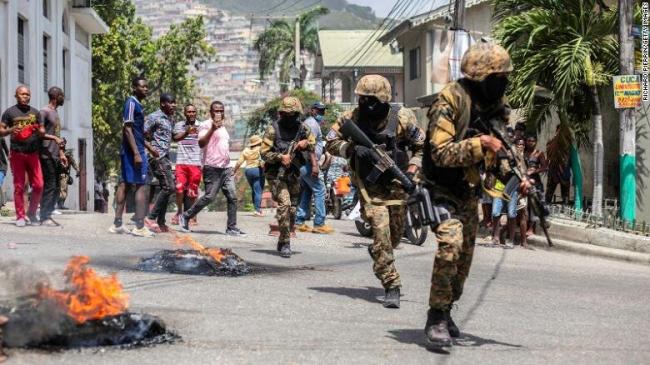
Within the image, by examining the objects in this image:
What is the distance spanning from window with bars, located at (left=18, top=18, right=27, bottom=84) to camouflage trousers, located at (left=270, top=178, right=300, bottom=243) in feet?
49.0

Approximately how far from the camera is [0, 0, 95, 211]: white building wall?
832 inches

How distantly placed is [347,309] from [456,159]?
1960 mm

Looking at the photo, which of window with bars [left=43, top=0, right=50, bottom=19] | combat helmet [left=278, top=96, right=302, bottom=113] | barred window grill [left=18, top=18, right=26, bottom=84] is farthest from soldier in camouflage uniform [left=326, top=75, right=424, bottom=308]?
window with bars [left=43, top=0, right=50, bottom=19]

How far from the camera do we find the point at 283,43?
6900 centimetres

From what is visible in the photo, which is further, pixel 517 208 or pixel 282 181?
pixel 517 208

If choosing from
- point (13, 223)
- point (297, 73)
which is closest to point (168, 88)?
point (297, 73)

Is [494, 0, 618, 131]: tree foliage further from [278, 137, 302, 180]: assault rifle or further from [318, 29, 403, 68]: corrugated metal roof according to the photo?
[318, 29, 403, 68]: corrugated metal roof

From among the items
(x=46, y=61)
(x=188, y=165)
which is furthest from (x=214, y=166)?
(x=46, y=61)

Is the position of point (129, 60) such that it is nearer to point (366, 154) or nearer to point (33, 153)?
point (33, 153)

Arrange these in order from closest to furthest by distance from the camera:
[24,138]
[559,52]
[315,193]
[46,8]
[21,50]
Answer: [24,138], [315,193], [559,52], [21,50], [46,8]

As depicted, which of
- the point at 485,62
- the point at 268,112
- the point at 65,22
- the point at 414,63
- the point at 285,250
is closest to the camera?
the point at 485,62

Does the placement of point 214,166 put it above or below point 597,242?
above

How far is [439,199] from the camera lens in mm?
5848

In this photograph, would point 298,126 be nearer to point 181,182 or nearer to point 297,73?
point 181,182
